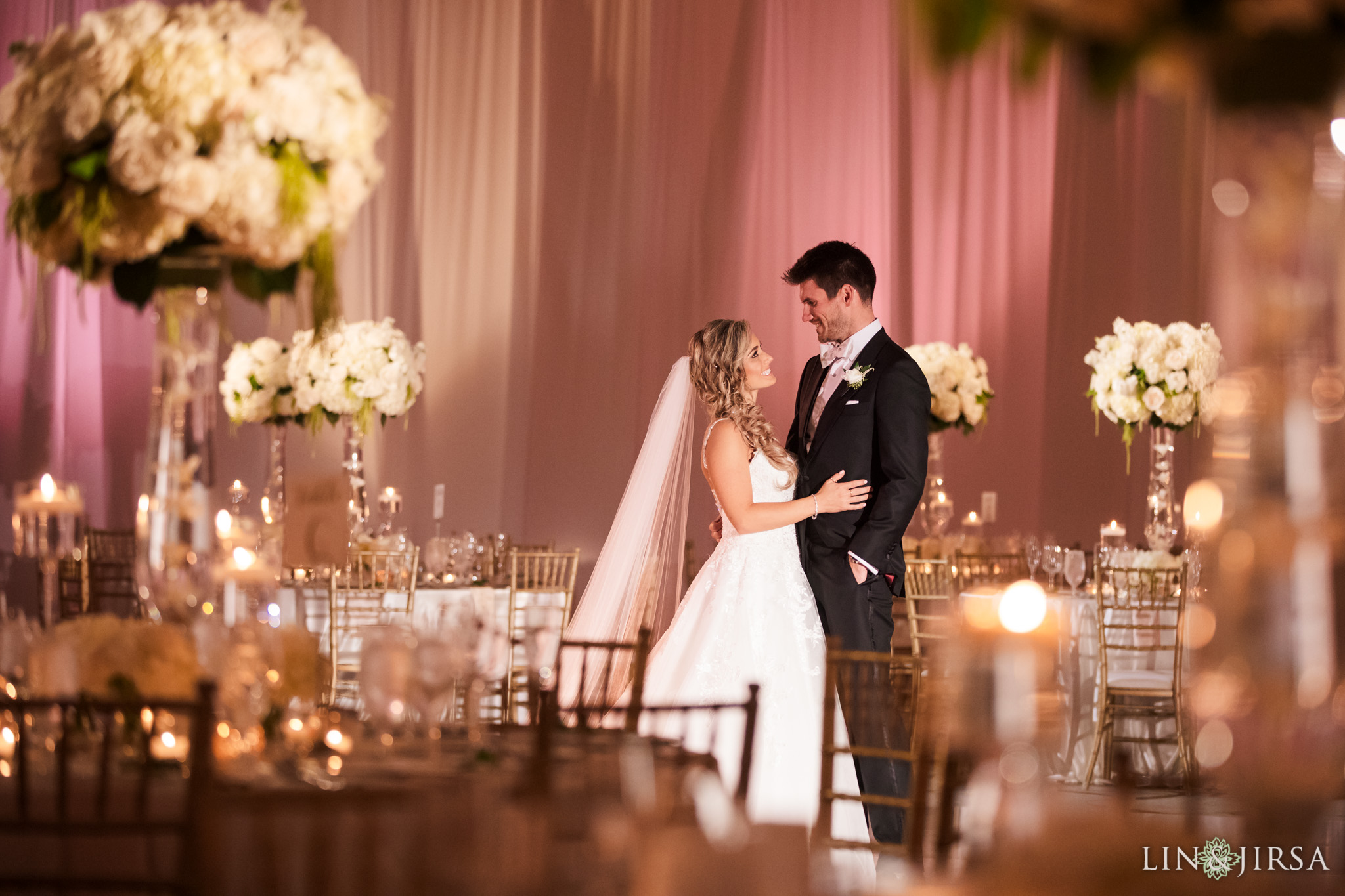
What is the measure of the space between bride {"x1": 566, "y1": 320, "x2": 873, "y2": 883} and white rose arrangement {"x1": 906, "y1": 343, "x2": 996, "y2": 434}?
287 cm

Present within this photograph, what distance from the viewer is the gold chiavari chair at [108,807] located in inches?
66.2

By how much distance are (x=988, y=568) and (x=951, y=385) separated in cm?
102

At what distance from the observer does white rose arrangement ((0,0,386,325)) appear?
2.05 m

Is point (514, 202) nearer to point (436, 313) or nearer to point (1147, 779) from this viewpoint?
point (436, 313)

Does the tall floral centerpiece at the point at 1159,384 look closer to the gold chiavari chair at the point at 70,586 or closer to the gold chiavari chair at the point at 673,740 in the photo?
the gold chiavari chair at the point at 673,740

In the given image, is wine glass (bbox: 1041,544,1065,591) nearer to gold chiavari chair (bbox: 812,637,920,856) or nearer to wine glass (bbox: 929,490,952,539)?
wine glass (bbox: 929,490,952,539)

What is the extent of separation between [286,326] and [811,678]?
5.50 meters

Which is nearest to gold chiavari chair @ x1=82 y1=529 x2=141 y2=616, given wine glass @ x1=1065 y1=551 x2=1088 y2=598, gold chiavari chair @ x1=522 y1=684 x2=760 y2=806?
wine glass @ x1=1065 y1=551 x2=1088 y2=598

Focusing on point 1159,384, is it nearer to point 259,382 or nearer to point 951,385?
point 951,385

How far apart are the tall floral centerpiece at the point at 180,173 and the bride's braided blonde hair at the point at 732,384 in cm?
241

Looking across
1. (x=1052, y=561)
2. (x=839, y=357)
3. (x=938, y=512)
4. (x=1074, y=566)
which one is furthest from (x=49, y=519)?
(x=938, y=512)

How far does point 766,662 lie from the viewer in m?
4.38

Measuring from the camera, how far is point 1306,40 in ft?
2.94

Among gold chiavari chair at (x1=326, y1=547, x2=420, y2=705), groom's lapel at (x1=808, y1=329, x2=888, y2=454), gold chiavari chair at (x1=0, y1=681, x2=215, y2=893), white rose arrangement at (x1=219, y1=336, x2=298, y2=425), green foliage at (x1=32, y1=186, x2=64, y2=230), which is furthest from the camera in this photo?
white rose arrangement at (x1=219, y1=336, x2=298, y2=425)
